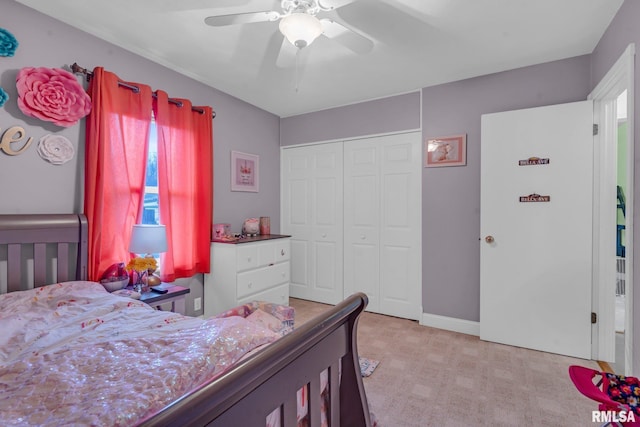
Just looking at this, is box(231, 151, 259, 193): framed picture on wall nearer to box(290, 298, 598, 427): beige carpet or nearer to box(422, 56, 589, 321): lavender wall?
box(422, 56, 589, 321): lavender wall

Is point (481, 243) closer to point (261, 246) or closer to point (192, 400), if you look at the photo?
point (261, 246)

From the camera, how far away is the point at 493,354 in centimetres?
252

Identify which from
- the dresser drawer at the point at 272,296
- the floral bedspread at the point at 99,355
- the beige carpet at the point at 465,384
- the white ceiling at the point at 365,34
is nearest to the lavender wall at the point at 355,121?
the white ceiling at the point at 365,34

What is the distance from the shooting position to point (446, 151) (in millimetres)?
3080

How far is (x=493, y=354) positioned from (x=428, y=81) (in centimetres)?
260

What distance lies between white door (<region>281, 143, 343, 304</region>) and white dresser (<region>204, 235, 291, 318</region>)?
80cm

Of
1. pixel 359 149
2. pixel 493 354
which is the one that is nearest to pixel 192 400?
pixel 493 354

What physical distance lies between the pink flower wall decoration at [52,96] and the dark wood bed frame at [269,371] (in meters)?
0.66

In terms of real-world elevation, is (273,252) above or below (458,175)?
below

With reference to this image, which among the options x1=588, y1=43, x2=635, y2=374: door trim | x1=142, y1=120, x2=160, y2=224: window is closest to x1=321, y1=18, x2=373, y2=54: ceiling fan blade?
x1=142, y1=120, x2=160, y2=224: window

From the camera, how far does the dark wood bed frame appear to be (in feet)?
1.77

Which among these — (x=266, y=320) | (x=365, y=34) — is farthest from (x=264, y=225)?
(x=365, y=34)

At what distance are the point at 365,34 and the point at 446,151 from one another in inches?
57.3

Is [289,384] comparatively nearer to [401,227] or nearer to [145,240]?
[145,240]
